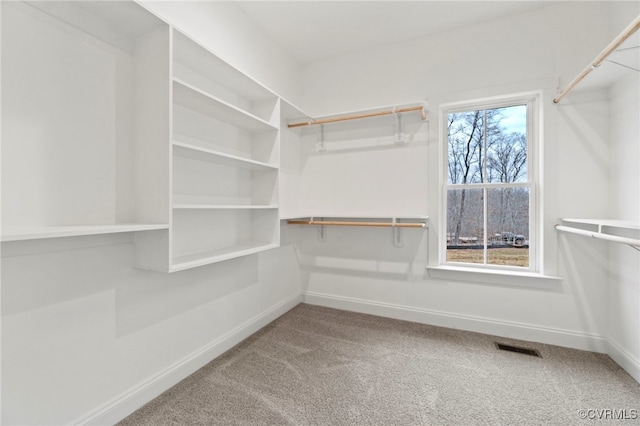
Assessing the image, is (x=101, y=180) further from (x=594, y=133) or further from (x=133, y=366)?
(x=594, y=133)

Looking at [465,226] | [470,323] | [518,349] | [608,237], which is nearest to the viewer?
[608,237]

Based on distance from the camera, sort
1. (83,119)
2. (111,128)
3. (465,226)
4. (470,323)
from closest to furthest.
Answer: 1. (83,119)
2. (111,128)
3. (470,323)
4. (465,226)

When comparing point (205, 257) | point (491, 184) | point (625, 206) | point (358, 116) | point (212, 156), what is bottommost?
point (205, 257)

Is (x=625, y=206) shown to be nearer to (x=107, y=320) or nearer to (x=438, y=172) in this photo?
(x=438, y=172)

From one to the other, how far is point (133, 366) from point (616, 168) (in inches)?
139

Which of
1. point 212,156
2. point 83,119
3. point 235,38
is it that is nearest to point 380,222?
point 212,156

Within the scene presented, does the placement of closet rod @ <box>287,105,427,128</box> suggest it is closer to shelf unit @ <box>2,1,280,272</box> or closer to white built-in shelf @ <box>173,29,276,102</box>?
white built-in shelf @ <box>173,29,276,102</box>

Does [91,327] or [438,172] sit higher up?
[438,172]

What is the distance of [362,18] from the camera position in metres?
2.49

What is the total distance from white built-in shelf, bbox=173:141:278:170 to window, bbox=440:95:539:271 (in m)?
1.80

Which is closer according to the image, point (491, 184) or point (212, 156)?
point (212, 156)

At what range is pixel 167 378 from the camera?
173 centimetres

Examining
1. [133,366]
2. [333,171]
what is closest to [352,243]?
[333,171]

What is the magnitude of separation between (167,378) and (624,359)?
3.10m
